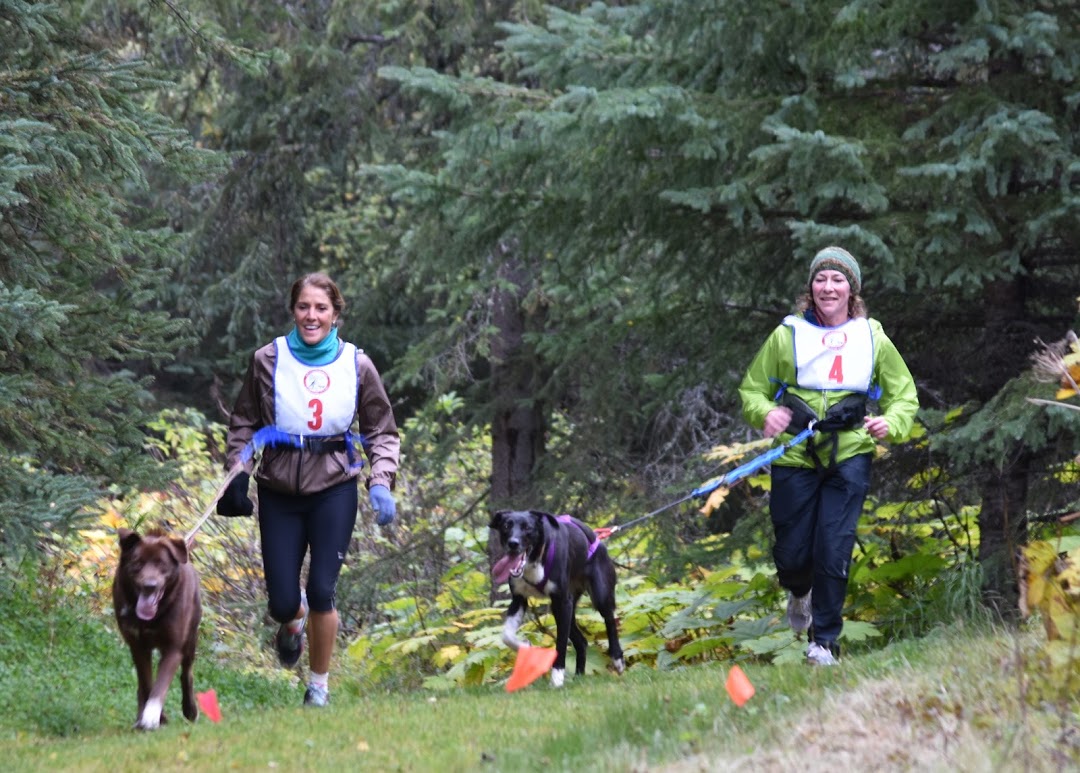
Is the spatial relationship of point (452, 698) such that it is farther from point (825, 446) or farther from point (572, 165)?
point (572, 165)

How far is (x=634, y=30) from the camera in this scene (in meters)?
9.45

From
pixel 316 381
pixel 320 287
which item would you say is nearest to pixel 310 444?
pixel 316 381

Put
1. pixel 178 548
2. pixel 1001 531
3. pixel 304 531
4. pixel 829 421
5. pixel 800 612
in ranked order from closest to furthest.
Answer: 1. pixel 178 548
2. pixel 829 421
3. pixel 304 531
4. pixel 800 612
5. pixel 1001 531

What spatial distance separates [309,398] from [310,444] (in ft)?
0.78

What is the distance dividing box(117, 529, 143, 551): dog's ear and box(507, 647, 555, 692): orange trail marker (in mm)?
2184

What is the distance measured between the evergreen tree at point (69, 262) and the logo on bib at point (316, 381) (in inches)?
50.3

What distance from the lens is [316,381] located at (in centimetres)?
749

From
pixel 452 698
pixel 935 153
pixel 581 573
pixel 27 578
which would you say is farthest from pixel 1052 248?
pixel 27 578

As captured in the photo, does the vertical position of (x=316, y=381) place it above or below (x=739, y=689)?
above

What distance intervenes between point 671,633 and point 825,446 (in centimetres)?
285

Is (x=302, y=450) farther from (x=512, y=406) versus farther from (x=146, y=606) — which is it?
(x=512, y=406)

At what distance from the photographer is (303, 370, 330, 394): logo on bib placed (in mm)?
7480

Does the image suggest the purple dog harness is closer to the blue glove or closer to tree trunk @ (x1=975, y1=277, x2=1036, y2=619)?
the blue glove

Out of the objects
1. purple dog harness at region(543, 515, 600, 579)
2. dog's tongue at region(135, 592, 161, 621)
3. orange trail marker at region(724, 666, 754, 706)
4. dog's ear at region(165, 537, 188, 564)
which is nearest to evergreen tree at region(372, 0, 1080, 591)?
purple dog harness at region(543, 515, 600, 579)
